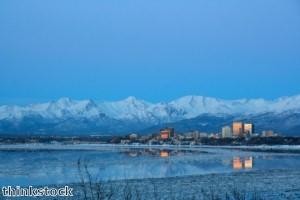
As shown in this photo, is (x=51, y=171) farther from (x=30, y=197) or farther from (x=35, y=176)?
(x=30, y=197)

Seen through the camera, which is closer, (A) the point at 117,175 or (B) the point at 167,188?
(B) the point at 167,188

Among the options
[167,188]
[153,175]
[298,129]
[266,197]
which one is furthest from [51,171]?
[298,129]

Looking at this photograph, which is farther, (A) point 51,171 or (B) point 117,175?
(A) point 51,171

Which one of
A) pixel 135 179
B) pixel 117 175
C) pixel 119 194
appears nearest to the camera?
pixel 119 194

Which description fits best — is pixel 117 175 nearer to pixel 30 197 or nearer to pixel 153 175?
pixel 153 175

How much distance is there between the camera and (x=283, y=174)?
29.6 metres

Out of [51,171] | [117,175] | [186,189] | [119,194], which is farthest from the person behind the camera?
[51,171]

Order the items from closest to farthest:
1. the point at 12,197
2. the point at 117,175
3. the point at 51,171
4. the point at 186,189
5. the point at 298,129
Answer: the point at 12,197, the point at 186,189, the point at 117,175, the point at 51,171, the point at 298,129

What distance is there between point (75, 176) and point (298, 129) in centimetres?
15647

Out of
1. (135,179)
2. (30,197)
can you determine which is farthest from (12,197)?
(135,179)

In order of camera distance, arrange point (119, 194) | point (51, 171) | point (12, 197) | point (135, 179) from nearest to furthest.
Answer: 1. point (12, 197)
2. point (119, 194)
3. point (135, 179)
4. point (51, 171)

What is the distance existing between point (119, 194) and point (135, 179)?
5.93 metres

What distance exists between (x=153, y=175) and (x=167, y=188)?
21.7 feet

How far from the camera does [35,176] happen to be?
2797cm
